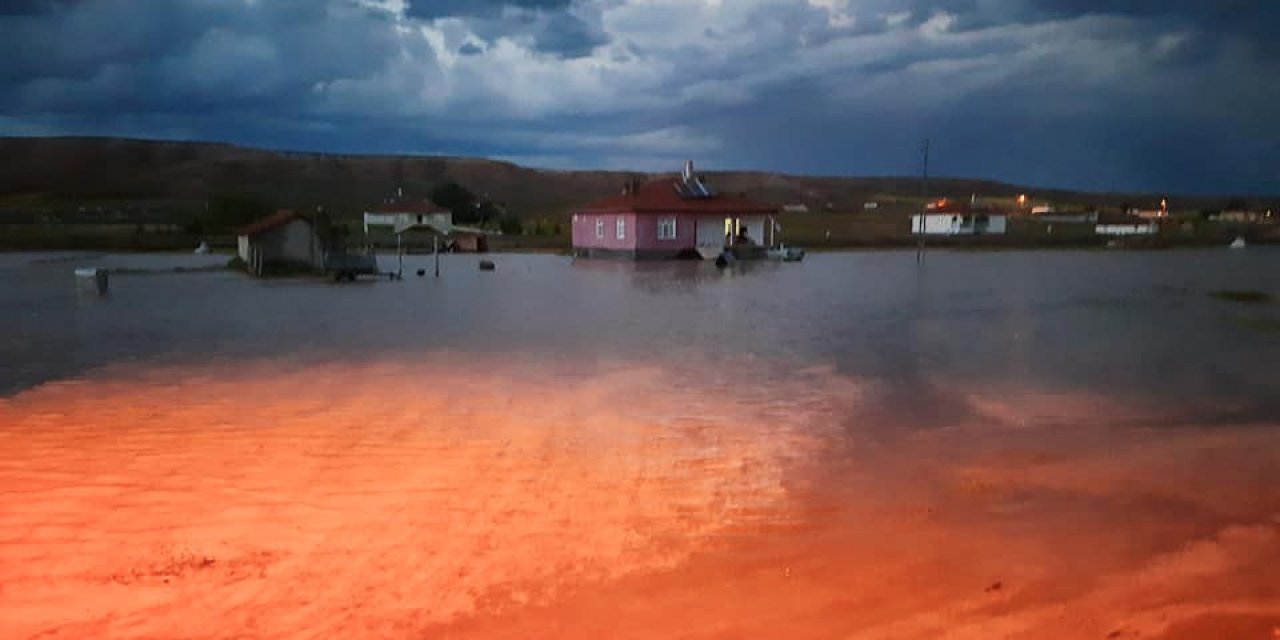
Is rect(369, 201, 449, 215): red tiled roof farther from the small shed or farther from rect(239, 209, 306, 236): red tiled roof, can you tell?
rect(239, 209, 306, 236): red tiled roof

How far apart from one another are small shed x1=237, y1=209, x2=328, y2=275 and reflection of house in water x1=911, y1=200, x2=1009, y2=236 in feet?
166

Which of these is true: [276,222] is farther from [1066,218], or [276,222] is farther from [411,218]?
[1066,218]

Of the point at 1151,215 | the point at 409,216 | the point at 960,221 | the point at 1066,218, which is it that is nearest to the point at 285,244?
the point at 409,216

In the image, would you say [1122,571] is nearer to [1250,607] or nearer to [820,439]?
[1250,607]

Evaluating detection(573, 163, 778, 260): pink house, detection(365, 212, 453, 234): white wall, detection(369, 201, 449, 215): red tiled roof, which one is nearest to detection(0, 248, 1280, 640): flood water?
detection(573, 163, 778, 260): pink house

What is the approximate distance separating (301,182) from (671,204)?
93.4m

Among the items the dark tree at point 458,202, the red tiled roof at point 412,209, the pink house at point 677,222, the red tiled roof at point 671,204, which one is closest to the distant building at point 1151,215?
the pink house at point 677,222

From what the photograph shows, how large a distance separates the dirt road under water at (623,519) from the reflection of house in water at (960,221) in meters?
66.8

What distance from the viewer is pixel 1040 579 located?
6379mm

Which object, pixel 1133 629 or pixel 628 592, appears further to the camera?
pixel 628 592

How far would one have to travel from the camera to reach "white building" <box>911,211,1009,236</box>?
75.9 m

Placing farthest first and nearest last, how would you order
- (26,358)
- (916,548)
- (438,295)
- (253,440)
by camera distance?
(438,295), (26,358), (253,440), (916,548)

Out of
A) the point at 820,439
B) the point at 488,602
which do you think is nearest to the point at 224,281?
the point at 820,439

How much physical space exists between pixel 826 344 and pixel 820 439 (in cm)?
784
